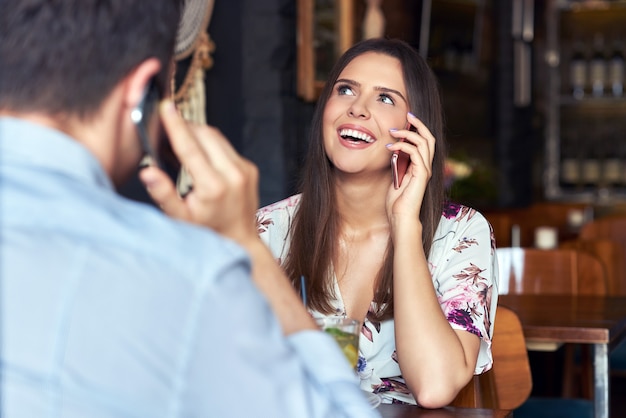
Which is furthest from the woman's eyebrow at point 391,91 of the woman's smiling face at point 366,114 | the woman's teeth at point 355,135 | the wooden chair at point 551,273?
the wooden chair at point 551,273

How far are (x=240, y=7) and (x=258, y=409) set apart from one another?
346cm

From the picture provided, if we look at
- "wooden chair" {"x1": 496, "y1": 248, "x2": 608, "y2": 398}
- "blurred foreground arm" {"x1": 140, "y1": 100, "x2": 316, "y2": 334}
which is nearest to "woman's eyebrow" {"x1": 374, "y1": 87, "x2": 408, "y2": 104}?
"blurred foreground arm" {"x1": 140, "y1": 100, "x2": 316, "y2": 334}

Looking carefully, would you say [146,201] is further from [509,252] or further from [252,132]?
[509,252]

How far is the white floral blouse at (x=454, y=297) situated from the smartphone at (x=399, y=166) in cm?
18

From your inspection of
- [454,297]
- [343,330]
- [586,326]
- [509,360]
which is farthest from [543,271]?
[343,330]

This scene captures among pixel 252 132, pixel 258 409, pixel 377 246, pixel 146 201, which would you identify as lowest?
pixel 258 409

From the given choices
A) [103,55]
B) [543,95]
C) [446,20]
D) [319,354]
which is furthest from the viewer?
[543,95]

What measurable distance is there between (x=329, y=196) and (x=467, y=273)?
1.43ft

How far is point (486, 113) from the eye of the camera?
7.09 metres

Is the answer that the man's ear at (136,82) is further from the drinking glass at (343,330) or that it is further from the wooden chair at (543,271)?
the wooden chair at (543,271)

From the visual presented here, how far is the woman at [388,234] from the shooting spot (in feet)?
5.74

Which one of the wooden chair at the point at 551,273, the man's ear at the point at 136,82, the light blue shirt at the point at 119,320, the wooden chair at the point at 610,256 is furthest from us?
the wooden chair at the point at 610,256

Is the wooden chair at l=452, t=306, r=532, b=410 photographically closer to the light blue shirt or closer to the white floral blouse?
the white floral blouse

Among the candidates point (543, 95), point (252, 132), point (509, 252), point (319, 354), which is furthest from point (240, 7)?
point (543, 95)
